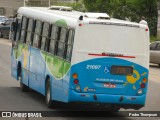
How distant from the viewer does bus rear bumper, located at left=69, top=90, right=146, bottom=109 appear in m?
16.6

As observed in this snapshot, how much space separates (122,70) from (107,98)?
0.76m

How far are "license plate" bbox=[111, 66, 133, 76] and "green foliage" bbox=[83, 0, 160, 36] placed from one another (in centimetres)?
4447

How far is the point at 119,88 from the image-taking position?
55.2 ft

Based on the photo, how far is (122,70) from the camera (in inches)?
661

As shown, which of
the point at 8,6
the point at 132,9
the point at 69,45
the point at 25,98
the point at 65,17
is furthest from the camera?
the point at 8,6

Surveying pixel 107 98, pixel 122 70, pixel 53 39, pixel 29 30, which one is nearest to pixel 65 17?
pixel 53 39

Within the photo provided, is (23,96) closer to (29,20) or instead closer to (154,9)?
(29,20)

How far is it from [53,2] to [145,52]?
271ft

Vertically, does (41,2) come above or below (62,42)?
below

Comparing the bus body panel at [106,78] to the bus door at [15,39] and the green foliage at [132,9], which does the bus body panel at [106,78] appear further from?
the green foliage at [132,9]

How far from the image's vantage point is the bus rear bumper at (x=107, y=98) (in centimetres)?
1659

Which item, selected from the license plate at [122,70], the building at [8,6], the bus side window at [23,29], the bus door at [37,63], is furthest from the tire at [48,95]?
the building at [8,6]

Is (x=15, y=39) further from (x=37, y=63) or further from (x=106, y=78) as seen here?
(x=106, y=78)

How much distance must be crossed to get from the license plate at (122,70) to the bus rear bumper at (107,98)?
552mm
